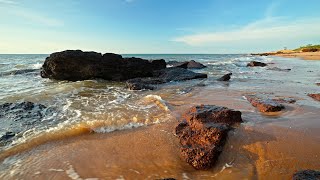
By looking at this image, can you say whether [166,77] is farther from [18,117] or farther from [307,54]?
[307,54]

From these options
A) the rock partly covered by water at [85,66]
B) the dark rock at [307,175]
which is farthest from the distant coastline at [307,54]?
the dark rock at [307,175]

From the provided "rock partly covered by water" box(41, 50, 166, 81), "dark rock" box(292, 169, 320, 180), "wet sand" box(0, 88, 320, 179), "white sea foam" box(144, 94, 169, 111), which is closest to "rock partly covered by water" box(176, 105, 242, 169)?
"wet sand" box(0, 88, 320, 179)

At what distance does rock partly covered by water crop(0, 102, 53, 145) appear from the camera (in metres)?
5.51

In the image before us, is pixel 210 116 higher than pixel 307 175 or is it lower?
higher

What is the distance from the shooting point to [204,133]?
14.6ft

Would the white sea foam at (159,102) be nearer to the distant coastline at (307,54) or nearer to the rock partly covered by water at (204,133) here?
the rock partly covered by water at (204,133)

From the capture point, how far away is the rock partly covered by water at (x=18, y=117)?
5512mm

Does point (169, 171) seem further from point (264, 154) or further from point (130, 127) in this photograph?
point (130, 127)

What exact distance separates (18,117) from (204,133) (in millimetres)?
4937

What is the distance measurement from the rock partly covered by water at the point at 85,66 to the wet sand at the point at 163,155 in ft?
35.5

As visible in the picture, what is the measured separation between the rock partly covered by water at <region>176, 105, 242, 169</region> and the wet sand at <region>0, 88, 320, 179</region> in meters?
0.12

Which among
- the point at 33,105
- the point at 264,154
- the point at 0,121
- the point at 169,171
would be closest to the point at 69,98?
the point at 33,105

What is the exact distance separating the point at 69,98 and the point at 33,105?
5.65 ft

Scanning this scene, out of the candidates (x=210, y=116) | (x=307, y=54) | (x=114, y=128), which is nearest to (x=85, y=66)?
Result: (x=114, y=128)
